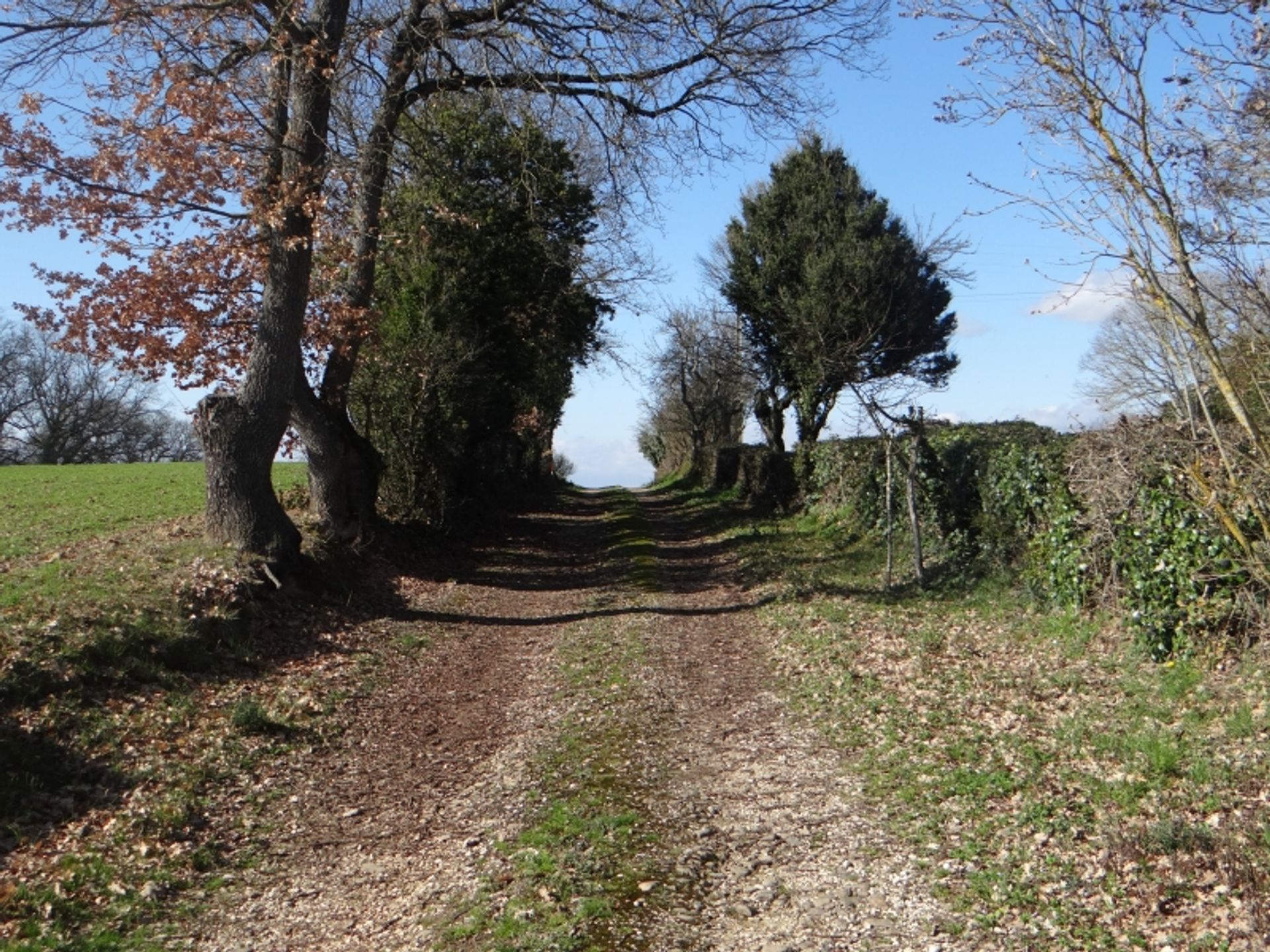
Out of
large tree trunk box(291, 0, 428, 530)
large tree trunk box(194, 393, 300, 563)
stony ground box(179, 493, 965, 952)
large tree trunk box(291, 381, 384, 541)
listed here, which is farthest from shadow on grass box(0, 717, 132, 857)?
large tree trunk box(291, 381, 384, 541)

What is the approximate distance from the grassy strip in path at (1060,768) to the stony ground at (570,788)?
38 centimetres

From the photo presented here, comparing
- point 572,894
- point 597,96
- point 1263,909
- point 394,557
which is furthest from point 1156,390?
point 394,557

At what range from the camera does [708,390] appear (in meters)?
46.1

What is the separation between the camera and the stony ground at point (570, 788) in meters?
5.33

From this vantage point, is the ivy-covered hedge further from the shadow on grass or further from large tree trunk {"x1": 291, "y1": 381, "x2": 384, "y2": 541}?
large tree trunk {"x1": 291, "y1": 381, "x2": 384, "y2": 541}

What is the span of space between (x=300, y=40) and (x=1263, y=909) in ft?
43.3

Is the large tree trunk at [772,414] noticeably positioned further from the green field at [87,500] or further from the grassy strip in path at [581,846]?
the grassy strip in path at [581,846]

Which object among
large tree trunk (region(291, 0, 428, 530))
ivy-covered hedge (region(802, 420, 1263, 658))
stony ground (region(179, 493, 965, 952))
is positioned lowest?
stony ground (region(179, 493, 965, 952))

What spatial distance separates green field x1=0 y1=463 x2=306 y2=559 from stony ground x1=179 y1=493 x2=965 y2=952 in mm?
5894

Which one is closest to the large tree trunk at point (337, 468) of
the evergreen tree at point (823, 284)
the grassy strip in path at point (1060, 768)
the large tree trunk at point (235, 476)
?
the large tree trunk at point (235, 476)

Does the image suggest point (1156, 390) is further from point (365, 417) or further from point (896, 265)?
point (896, 265)

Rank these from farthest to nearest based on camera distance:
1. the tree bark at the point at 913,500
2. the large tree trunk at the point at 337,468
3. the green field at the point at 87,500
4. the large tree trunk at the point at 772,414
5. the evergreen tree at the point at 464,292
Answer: the large tree trunk at the point at 772,414
the evergreen tree at the point at 464,292
the large tree trunk at the point at 337,468
the green field at the point at 87,500
the tree bark at the point at 913,500

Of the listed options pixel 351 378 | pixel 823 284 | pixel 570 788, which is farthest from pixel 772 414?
pixel 570 788

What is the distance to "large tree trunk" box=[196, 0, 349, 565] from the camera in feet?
41.3
